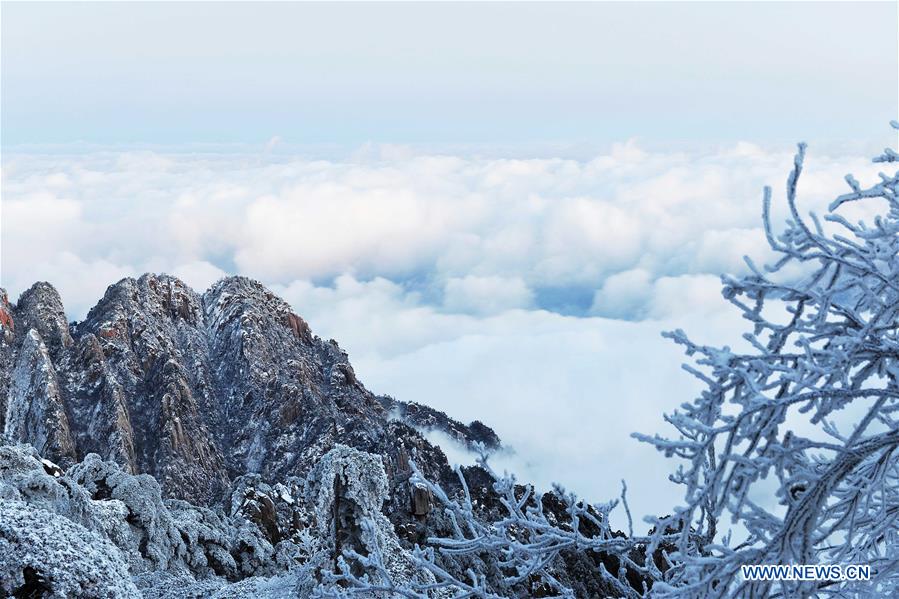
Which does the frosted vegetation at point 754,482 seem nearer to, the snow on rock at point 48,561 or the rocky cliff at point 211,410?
the snow on rock at point 48,561

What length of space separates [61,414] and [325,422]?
21061 mm

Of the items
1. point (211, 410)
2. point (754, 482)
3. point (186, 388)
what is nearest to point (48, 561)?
point (754, 482)

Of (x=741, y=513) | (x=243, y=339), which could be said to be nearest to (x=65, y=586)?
(x=741, y=513)

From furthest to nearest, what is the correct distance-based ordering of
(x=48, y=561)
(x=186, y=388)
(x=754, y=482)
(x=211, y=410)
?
1. (x=211, y=410)
2. (x=186, y=388)
3. (x=48, y=561)
4. (x=754, y=482)

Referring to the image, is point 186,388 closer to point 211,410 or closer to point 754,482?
point 211,410

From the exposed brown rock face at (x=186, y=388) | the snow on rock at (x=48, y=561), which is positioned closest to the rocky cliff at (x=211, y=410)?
the exposed brown rock face at (x=186, y=388)

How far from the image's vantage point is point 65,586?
8.06 meters

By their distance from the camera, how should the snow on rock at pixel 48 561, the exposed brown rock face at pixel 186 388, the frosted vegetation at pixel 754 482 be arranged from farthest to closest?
the exposed brown rock face at pixel 186 388 → the snow on rock at pixel 48 561 → the frosted vegetation at pixel 754 482

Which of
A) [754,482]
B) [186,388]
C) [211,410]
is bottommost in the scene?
[754,482]

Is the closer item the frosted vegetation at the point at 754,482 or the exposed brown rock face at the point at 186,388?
the frosted vegetation at the point at 754,482

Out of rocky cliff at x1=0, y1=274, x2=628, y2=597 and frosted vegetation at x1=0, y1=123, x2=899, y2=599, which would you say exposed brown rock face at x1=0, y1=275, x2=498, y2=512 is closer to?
rocky cliff at x1=0, y1=274, x2=628, y2=597

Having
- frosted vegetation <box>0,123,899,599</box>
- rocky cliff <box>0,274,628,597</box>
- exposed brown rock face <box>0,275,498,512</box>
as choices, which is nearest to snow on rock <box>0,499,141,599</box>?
frosted vegetation <box>0,123,899,599</box>

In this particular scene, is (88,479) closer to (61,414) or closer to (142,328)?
(61,414)

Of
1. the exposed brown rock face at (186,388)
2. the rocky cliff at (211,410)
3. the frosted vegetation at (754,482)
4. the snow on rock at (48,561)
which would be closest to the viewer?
the frosted vegetation at (754,482)
